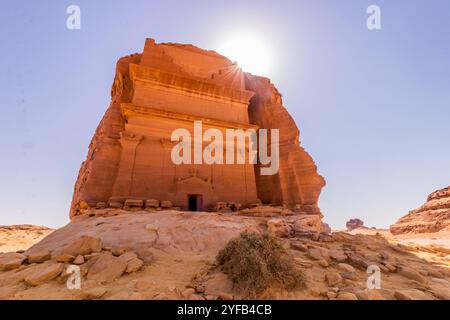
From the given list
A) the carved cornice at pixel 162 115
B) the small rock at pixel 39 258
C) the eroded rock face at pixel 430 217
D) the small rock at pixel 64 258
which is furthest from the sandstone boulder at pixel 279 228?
the eroded rock face at pixel 430 217

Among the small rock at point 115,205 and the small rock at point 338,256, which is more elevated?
the small rock at point 115,205

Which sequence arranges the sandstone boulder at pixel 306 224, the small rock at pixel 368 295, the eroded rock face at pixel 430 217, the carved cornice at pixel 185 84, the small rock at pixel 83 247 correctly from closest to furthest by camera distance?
the small rock at pixel 368 295 < the small rock at pixel 83 247 < the sandstone boulder at pixel 306 224 < the carved cornice at pixel 185 84 < the eroded rock face at pixel 430 217

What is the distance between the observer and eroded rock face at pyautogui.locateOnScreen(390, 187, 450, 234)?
73.2 ft

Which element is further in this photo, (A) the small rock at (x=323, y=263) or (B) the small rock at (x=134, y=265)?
(A) the small rock at (x=323, y=263)

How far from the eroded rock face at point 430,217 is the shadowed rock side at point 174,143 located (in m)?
16.1

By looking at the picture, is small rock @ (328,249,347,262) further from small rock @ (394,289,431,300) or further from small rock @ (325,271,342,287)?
small rock @ (394,289,431,300)

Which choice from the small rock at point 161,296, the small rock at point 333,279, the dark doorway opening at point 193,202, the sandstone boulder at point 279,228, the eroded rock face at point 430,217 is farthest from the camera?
the eroded rock face at point 430,217

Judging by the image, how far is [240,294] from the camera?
3.90m

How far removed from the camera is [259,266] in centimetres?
420

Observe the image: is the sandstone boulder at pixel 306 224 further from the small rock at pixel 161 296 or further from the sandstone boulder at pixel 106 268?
the sandstone boulder at pixel 106 268

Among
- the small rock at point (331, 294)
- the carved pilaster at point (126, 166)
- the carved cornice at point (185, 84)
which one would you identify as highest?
the carved cornice at point (185, 84)

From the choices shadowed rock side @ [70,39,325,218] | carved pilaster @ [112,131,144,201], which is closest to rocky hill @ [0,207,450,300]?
carved pilaster @ [112,131,144,201]

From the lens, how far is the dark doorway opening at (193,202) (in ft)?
43.4

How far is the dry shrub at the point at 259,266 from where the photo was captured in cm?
403
